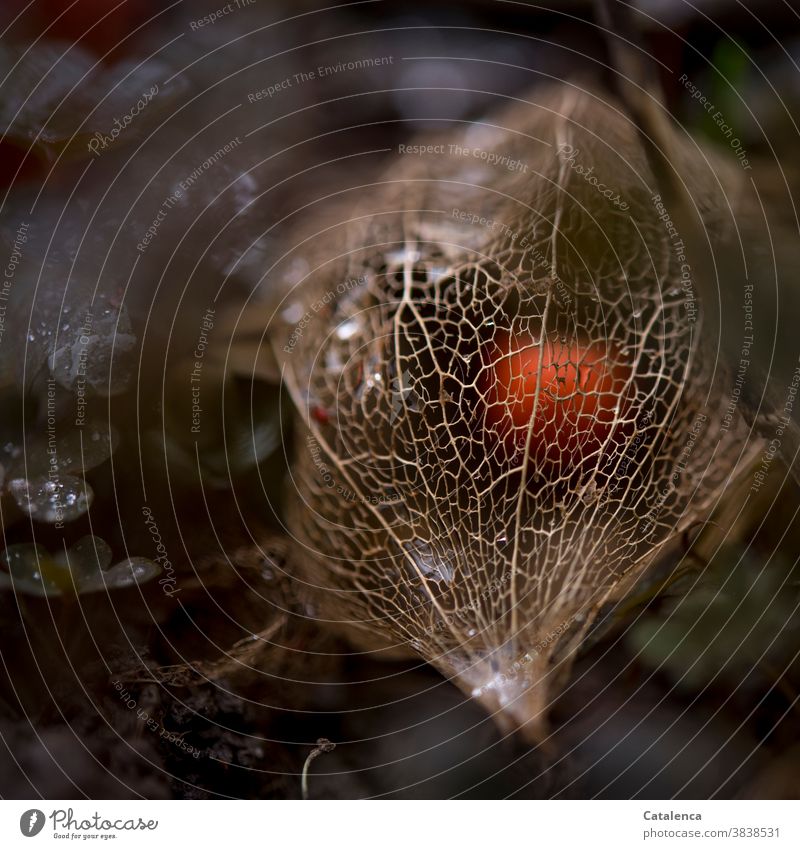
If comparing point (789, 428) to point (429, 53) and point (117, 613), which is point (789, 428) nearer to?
point (429, 53)

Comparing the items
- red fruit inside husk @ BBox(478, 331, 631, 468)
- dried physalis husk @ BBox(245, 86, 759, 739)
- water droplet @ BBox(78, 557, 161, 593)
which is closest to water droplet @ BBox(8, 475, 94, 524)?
water droplet @ BBox(78, 557, 161, 593)

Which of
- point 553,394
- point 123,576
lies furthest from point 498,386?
point 123,576

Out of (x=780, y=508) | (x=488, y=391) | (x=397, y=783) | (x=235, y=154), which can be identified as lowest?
(x=397, y=783)

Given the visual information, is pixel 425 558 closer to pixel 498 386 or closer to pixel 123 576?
pixel 498 386

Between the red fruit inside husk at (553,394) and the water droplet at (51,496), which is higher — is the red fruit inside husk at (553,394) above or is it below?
below

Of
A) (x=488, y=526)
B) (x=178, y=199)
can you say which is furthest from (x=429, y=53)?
(x=488, y=526)

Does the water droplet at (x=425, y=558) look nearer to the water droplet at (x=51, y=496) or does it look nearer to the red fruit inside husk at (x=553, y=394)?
the red fruit inside husk at (x=553, y=394)

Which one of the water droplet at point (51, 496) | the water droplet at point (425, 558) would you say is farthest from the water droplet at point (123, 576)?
the water droplet at point (425, 558)

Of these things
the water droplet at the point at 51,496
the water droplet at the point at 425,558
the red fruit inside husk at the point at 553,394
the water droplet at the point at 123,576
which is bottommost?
the water droplet at the point at 425,558
